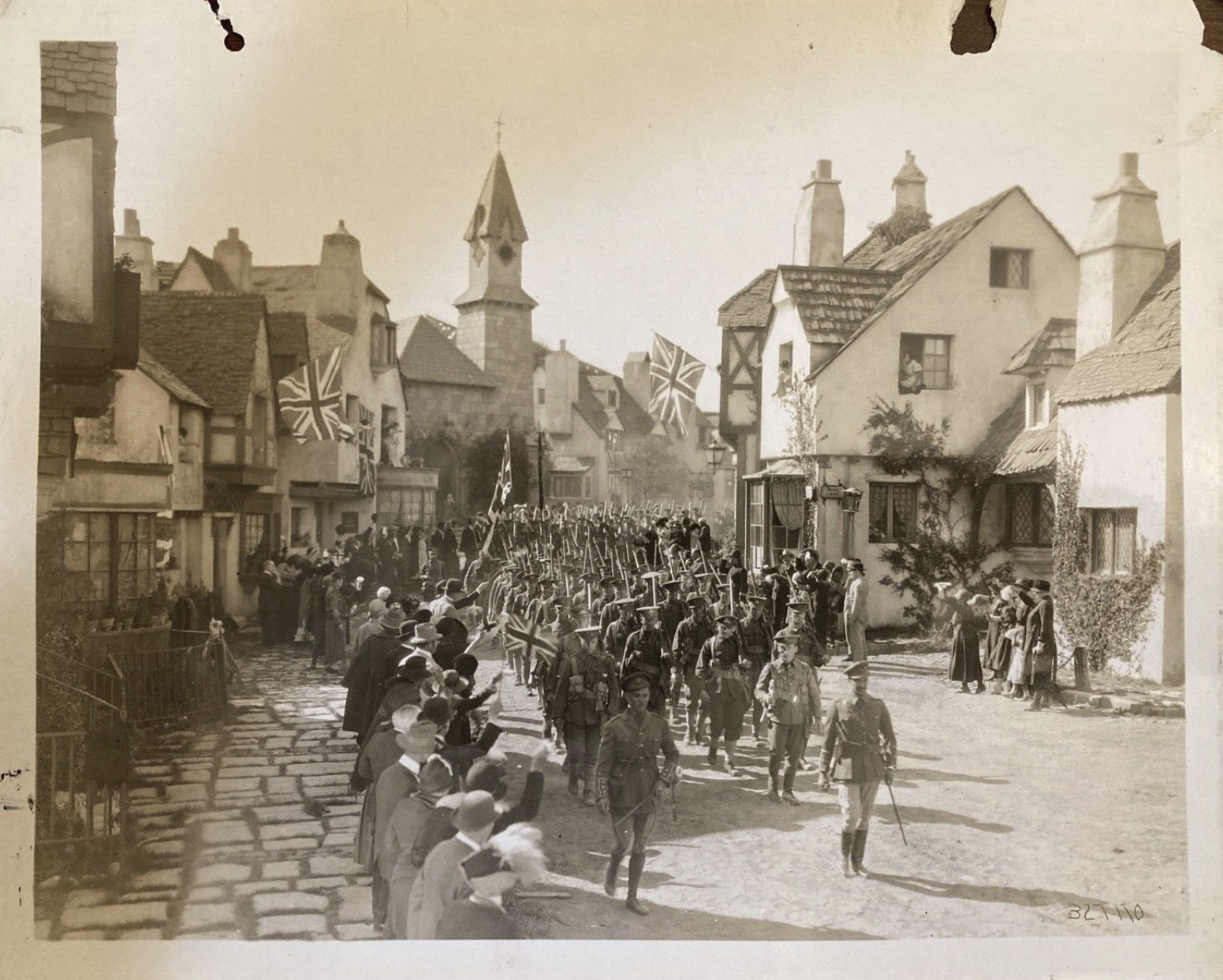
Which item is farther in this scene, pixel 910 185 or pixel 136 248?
pixel 910 185

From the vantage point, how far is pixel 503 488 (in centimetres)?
479

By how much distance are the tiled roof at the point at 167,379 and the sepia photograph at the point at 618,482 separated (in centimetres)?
3

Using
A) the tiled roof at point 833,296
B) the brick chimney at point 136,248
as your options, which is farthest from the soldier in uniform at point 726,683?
the brick chimney at point 136,248

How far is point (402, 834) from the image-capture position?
3457 mm

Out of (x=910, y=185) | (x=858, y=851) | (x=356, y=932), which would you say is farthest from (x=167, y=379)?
(x=858, y=851)

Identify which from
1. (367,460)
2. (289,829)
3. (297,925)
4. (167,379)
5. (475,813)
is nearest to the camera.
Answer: (475,813)

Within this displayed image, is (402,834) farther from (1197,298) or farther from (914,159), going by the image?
(1197,298)

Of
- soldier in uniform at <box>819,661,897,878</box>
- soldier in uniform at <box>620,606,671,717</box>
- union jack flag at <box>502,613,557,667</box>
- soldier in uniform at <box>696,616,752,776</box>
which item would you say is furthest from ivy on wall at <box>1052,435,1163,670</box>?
union jack flag at <box>502,613,557,667</box>

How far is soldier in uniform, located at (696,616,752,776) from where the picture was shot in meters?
4.45

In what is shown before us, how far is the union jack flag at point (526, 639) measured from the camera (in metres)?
4.41

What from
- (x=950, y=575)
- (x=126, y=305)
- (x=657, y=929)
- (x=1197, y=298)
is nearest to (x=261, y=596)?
(x=126, y=305)

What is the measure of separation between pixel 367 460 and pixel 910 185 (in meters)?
3.00

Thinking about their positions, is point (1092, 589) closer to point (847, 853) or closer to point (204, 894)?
point (847, 853)

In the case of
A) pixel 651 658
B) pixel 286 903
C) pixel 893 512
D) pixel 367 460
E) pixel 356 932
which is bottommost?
pixel 356 932
